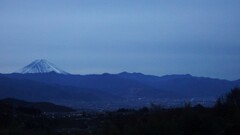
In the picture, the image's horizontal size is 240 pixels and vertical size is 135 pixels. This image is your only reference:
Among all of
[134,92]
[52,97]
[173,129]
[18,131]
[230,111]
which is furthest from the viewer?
[134,92]

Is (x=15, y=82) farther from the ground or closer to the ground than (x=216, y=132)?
farther from the ground

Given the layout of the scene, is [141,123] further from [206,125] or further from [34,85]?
[34,85]

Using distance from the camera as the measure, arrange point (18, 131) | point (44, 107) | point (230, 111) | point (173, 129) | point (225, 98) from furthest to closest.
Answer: point (44, 107) < point (225, 98) < point (230, 111) < point (173, 129) < point (18, 131)

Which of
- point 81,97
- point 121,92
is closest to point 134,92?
point 121,92

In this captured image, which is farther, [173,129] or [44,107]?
[44,107]

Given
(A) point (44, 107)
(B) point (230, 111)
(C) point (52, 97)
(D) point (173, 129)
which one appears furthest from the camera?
(C) point (52, 97)

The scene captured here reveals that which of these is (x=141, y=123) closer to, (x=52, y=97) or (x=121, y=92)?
(x=52, y=97)

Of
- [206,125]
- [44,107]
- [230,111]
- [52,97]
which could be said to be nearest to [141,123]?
[206,125]

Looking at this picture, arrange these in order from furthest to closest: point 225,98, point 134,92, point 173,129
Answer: point 134,92, point 225,98, point 173,129

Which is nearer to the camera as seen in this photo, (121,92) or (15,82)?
(15,82)
